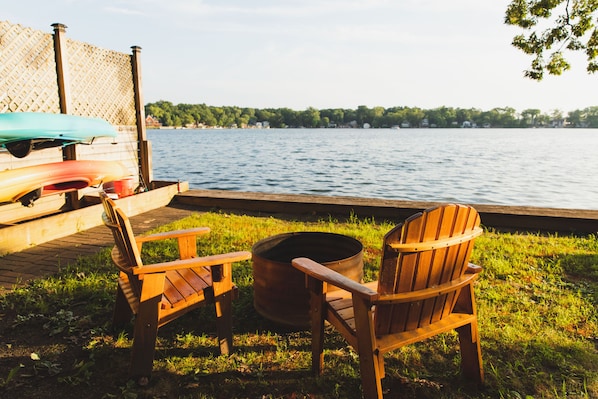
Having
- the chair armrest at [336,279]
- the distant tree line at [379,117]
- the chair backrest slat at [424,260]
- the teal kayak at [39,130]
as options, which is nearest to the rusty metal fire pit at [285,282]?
the chair armrest at [336,279]

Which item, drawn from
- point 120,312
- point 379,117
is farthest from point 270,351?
point 379,117

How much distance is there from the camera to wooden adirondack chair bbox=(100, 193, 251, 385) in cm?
256

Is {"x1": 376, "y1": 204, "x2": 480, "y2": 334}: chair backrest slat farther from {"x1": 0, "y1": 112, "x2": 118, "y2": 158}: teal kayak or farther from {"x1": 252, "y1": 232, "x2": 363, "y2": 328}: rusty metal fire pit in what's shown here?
{"x1": 0, "y1": 112, "x2": 118, "y2": 158}: teal kayak

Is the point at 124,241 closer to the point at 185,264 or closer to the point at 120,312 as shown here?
the point at 185,264

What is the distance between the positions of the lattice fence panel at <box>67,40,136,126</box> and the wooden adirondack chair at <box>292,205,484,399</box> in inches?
280

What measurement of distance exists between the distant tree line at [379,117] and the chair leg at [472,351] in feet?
353

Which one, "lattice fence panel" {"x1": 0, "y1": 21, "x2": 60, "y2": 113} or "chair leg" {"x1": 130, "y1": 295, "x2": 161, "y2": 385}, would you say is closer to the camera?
"chair leg" {"x1": 130, "y1": 295, "x2": 161, "y2": 385}

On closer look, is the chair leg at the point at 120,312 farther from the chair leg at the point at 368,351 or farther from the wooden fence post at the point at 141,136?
the wooden fence post at the point at 141,136

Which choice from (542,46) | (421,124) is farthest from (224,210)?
(421,124)

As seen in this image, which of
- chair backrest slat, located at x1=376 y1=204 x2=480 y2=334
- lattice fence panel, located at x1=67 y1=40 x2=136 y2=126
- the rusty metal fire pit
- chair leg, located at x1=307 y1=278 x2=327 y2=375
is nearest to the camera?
chair backrest slat, located at x1=376 y1=204 x2=480 y2=334

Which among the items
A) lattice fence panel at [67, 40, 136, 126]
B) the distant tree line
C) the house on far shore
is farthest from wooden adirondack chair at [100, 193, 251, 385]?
the distant tree line

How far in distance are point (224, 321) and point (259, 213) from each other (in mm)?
4891

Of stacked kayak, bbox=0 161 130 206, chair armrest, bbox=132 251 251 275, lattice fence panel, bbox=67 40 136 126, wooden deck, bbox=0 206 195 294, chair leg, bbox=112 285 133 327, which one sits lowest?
wooden deck, bbox=0 206 195 294

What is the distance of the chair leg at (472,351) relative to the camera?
2.55 meters
